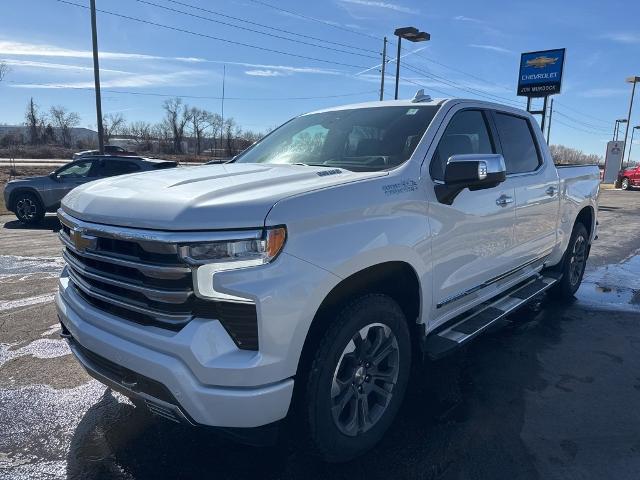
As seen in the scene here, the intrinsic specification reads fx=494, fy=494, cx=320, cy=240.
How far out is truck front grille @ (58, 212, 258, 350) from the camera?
2.11 meters

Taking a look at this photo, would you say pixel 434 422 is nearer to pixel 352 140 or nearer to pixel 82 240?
pixel 352 140

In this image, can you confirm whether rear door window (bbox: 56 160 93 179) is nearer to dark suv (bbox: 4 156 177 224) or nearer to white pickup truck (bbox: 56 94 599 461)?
dark suv (bbox: 4 156 177 224)

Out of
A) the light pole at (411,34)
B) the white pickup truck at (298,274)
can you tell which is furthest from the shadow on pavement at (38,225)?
the light pole at (411,34)

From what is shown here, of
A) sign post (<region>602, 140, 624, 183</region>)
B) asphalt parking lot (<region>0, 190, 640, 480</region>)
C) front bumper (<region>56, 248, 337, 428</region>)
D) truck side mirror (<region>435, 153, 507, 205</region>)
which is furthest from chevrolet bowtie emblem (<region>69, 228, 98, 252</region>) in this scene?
sign post (<region>602, 140, 624, 183</region>)

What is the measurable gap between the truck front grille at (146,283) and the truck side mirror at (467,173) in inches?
60.3

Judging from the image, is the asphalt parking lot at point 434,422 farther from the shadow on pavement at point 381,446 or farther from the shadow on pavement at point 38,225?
the shadow on pavement at point 38,225

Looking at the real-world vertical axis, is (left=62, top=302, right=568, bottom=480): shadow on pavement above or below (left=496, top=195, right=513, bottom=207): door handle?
below

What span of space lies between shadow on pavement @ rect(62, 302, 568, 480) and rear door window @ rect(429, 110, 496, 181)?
1.55 meters

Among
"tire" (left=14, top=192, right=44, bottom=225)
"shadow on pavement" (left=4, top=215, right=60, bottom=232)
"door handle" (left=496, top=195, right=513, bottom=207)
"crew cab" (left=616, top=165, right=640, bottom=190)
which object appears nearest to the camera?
"door handle" (left=496, top=195, right=513, bottom=207)

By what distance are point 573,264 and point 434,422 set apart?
369 cm

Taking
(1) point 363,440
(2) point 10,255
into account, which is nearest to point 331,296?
(1) point 363,440

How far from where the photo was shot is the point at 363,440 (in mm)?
2721

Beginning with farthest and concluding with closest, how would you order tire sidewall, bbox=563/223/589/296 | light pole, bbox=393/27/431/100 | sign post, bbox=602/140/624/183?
1. sign post, bbox=602/140/624/183
2. light pole, bbox=393/27/431/100
3. tire sidewall, bbox=563/223/589/296

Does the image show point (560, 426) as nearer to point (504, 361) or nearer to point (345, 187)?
point (504, 361)
